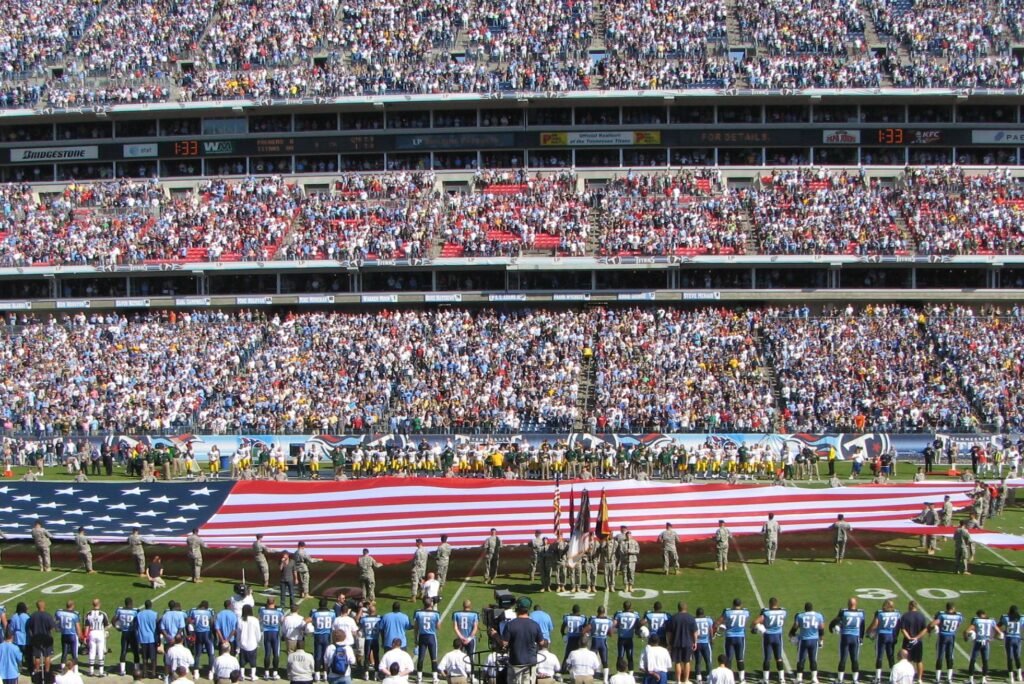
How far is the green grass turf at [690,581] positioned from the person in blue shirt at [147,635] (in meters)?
1.52

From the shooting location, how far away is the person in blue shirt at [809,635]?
17.9 metres

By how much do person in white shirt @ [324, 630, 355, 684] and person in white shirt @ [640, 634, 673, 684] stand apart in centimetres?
420

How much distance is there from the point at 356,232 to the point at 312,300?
3.54 meters

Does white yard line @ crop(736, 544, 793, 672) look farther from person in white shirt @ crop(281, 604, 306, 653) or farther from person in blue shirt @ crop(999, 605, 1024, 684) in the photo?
person in white shirt @ crop(281, 604, 306, 653)

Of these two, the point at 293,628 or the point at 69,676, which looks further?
the point at 293,628

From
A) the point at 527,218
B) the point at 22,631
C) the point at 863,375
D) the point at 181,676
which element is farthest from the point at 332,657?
the point at 527,218

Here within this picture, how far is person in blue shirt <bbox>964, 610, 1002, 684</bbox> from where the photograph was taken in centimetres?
1784

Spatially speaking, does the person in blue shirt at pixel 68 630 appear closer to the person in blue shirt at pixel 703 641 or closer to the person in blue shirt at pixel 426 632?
the person in blue shirt at pixel 426 632

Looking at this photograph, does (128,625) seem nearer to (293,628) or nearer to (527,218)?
(293,628)

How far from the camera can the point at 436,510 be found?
2491 cm

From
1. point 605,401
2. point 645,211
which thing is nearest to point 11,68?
point 645,211

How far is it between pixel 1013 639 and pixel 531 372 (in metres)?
25.6

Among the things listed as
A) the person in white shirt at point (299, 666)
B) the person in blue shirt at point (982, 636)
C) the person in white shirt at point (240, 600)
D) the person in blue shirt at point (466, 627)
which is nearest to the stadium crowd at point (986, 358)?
the person in blue shirt at point (982, 636)

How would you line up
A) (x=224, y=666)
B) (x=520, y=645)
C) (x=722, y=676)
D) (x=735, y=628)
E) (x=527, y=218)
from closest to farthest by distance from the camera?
1. (x=520, y=645)
2. (x=722, y=676)
3. (x=224, y=666)
4. (x=735, y=628)
5. (x=527, y=218)
